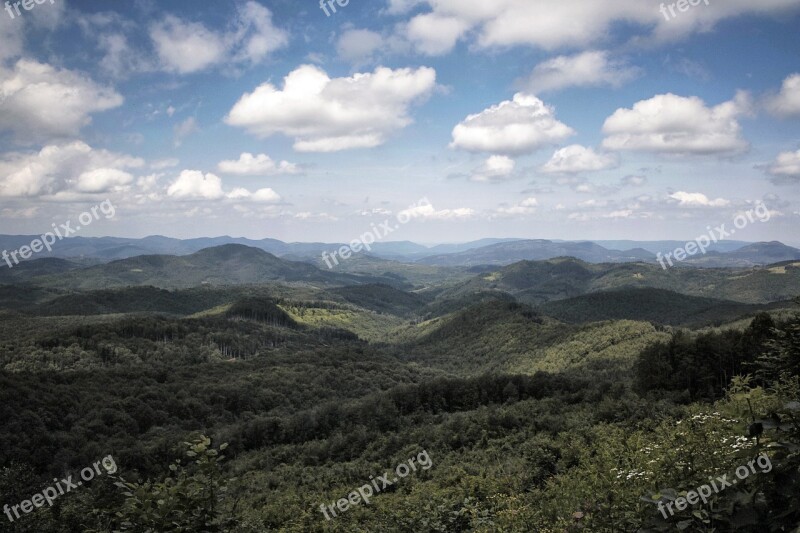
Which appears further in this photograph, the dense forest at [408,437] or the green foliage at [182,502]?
the dense forest at [408,437]

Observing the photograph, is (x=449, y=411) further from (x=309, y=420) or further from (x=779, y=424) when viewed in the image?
(x=779, y=424)

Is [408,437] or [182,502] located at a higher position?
[182,502]

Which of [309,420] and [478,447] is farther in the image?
[309,420]

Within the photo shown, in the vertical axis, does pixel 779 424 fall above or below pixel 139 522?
above

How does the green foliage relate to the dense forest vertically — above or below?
above

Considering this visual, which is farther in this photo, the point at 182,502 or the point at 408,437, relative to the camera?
the point at 408,437

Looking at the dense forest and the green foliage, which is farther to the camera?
the dense forest

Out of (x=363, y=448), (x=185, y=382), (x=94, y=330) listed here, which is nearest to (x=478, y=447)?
(x=363, y=448)

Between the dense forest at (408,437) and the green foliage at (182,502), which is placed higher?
the green foliage at (182,502)
